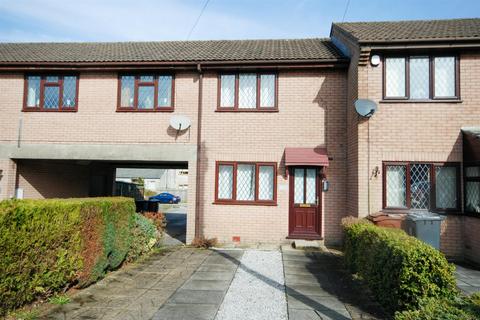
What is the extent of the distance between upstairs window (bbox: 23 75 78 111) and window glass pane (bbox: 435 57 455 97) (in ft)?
38.1

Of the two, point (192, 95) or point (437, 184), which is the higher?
point (192, 95)

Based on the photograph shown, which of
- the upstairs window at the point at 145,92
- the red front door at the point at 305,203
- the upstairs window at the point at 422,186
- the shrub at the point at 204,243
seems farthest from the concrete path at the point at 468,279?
the upstairs window at the point at 145,92

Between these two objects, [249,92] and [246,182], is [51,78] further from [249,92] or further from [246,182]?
[246,182]

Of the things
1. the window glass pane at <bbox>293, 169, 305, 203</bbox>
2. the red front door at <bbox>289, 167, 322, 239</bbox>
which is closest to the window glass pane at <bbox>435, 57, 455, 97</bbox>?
the red front door at <bbox>289, 167, 322, 239</bbox>

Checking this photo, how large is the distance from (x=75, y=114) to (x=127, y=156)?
245cm

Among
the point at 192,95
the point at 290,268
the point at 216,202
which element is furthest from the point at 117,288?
the point at 192,95

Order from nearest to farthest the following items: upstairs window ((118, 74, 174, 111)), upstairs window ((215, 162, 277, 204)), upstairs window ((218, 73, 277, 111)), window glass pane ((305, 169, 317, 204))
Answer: window glass pane ((305, 169, 317, 204)), upstairs window ((215, 162, 277, 204)), upstairs window ((218, 73, 277, 111)), upstairs window ((118, 74, 174, 111))

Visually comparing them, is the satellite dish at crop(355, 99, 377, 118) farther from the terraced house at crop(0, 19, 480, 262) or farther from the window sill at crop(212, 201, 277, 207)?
the window sill at crop(212, 201, 277, 207)

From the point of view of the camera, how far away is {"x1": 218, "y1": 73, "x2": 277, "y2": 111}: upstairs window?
420 inches

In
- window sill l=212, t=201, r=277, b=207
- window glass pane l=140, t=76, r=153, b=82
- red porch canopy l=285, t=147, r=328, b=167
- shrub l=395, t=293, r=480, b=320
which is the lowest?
shrub l=395, t=293, r=480, b=320

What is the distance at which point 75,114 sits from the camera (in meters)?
11.0

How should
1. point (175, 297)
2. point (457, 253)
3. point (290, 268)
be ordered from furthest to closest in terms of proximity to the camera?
point (457, 253)
point (290, 268)
point (175, 297)

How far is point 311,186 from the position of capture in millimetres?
10289

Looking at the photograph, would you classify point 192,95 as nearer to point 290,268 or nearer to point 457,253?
point 290,268
